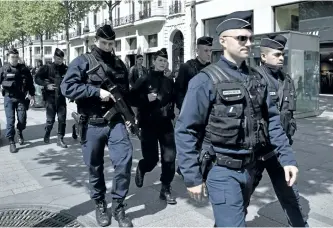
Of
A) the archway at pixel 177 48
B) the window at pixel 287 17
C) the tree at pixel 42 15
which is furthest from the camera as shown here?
the archway at pixel 177 48

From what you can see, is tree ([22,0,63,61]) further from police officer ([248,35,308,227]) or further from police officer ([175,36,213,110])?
police officer ([248,35,308,227])

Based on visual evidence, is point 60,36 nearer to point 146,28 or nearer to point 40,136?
point 146,28

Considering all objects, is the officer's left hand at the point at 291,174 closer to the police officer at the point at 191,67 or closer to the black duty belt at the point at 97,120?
the black duty belt at the point at 97,120

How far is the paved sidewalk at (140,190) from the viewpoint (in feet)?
12.4

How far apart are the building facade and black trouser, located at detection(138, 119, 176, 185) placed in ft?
33.2

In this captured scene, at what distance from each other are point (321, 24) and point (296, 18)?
66.3 inches

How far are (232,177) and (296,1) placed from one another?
56.6 feet

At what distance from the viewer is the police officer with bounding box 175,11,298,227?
236cm

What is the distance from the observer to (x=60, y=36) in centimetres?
5981

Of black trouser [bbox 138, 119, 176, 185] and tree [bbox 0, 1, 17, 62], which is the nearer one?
black trouser [bbox 138, 119, 176, 185]

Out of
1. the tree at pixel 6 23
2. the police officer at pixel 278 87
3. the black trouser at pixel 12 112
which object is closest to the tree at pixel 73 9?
the tree at pixel 6 23

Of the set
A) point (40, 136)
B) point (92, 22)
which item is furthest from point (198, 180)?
point (92, 22)

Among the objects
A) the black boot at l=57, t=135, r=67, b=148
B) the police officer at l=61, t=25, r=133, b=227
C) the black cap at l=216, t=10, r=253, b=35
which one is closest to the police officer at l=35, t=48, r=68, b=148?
the black boot at l=57, t=135, r=67, b=148

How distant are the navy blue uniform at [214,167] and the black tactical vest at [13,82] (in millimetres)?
5409
